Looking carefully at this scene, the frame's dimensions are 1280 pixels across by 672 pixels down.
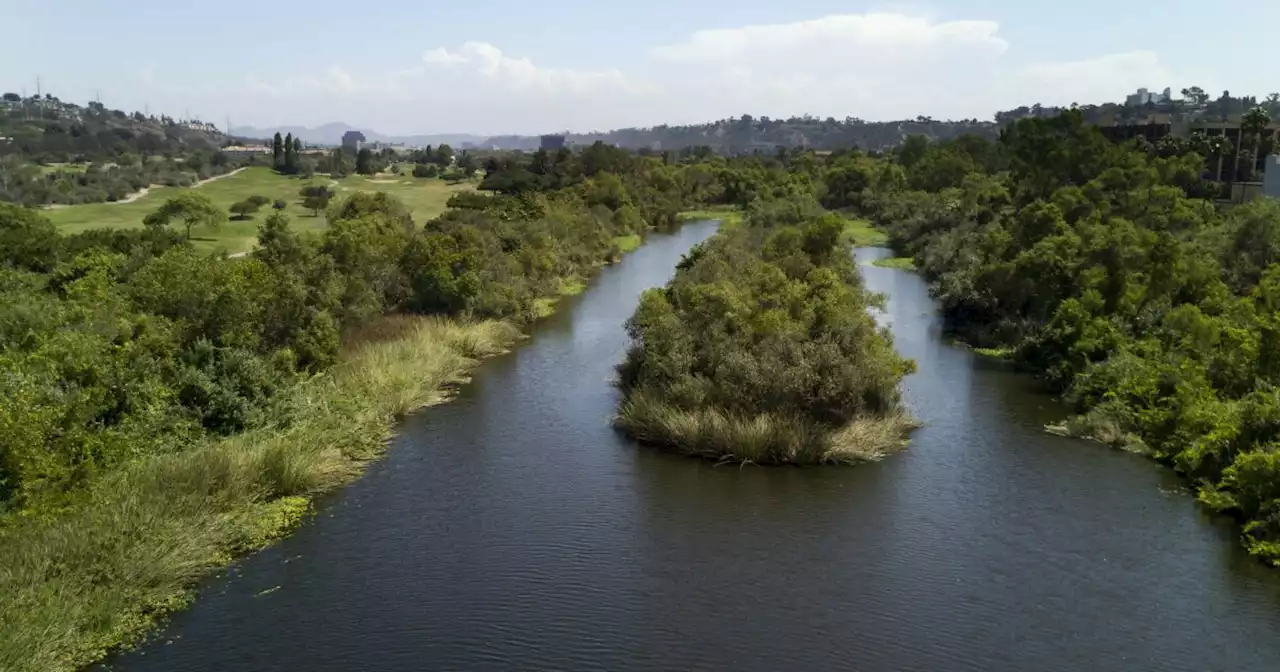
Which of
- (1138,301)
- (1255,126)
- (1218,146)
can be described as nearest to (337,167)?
(1218,146)

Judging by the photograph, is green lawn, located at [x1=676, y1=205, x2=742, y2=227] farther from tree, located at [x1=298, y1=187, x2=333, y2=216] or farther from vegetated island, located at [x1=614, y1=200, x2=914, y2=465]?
vegetated island, located at [x1=614, y1=200, x2=914, y2=465]

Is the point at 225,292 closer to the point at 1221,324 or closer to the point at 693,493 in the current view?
the point at 693,493

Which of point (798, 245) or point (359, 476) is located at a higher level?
point (798, 245)

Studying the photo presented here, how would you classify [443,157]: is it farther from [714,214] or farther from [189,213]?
[189,213]

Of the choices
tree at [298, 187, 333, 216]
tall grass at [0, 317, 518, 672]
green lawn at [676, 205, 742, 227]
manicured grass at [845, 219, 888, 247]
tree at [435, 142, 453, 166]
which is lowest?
tall grass at [0, 317, 518, 672]

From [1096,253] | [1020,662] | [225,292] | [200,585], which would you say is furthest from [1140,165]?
[200,585]

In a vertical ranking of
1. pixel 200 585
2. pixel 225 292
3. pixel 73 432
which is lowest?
pixel 200 585

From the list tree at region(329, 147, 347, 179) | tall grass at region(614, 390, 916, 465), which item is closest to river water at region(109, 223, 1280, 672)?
tall grass at region(614, 390, 916, 465)

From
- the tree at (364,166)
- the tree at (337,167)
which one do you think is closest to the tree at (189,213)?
the tree at (337,167)
